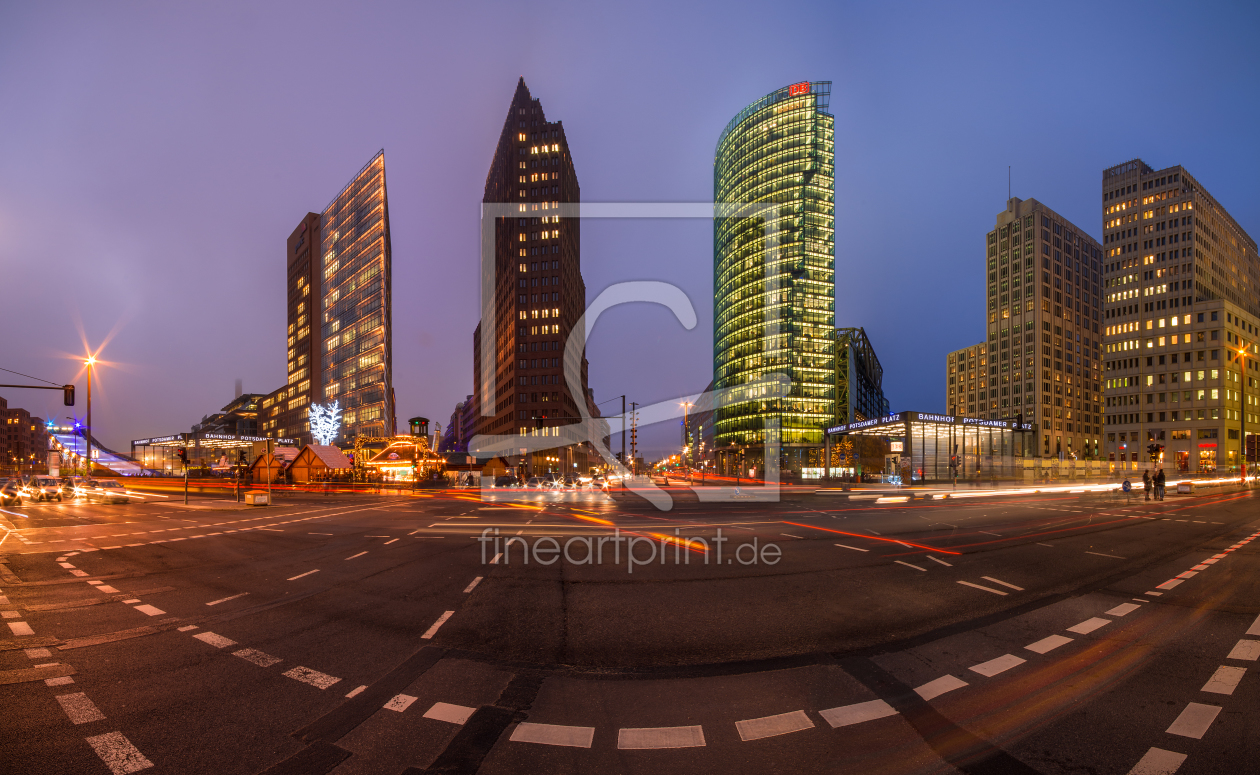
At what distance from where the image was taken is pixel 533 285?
4560 inches

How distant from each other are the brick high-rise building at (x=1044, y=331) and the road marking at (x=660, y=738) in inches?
6836

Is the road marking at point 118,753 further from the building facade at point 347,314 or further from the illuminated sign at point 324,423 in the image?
the building facade at point 347,314

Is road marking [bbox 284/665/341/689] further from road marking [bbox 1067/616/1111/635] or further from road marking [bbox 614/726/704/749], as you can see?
road marking [bbox 1067/616/1111/635]

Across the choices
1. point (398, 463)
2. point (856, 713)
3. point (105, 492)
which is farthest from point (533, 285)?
point (856, 713)

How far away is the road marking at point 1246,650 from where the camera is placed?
6.91m

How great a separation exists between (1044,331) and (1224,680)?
176187 millimetres

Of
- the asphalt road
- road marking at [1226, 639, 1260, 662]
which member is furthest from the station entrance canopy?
road marking at [1226, 639, 1260, 662]

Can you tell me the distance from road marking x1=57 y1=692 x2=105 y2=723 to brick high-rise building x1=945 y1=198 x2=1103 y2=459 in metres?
177

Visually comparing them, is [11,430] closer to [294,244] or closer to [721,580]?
[294,244]

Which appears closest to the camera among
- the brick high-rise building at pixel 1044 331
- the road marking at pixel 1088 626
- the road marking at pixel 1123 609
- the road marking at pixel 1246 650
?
the road marking at pixel 1246 650

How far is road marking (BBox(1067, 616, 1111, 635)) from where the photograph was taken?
25.9 feet

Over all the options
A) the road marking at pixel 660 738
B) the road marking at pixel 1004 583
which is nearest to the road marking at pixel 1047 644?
the road marking at pixel 1004 583

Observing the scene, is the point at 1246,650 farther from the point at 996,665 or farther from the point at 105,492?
the point at 105,492

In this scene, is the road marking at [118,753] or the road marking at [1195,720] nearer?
the road marking at [118,753]
